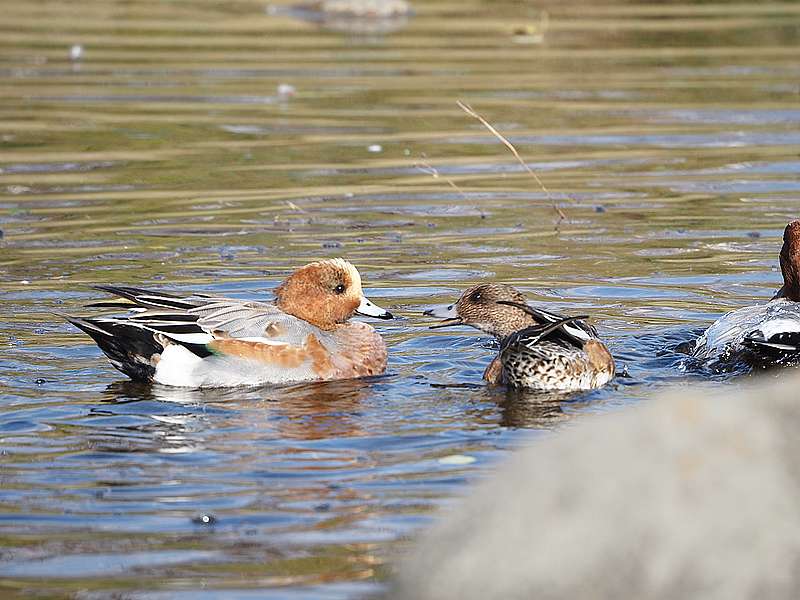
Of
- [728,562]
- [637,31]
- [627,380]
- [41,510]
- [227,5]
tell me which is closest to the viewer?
[728,562]

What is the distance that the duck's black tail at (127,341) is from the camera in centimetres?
745

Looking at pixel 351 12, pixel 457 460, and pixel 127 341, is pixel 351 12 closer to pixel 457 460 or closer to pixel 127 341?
pixel 127 341

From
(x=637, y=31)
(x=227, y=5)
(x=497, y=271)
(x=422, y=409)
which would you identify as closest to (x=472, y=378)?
(x=422, y=409)

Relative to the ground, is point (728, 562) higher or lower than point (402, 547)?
higher

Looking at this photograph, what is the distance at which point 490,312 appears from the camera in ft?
26.0

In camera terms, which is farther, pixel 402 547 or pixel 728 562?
pixel 402 547

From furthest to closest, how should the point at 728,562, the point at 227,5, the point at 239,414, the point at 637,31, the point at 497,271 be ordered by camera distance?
1. the point at 227,5
2. the point at 637,31
3. the point at 497,271
4. the point at 239,414
5. the point at 728,562

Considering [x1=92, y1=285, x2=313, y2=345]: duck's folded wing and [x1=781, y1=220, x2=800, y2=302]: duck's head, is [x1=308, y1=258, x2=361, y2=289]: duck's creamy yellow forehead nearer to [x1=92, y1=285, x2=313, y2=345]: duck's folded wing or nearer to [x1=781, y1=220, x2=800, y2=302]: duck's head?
[x1=92, y1=285, x2=313, y2=345]: duck's folded wing

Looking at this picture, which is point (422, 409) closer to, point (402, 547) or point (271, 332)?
point (271, 332)

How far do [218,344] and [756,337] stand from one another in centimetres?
267

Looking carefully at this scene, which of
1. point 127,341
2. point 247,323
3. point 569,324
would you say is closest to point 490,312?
point 569,324

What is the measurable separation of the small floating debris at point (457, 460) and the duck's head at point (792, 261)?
3.03m

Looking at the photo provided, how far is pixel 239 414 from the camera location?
6891 millimetres

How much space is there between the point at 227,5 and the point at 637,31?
27.0 feet
